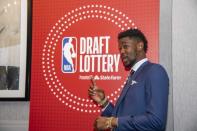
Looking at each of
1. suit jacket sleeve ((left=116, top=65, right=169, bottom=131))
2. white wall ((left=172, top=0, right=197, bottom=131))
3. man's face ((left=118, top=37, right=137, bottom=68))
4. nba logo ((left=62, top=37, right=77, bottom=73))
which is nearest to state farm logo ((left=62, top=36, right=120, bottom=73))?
nba logo ((left=62, top=37, right=77, bottom=73))

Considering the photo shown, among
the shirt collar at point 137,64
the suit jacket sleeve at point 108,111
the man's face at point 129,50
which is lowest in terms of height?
the suit jacket sleeve at point 108,111

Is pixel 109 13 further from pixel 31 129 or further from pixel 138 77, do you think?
pixel 31 129

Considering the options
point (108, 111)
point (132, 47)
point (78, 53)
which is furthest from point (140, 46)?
point (78, 53)

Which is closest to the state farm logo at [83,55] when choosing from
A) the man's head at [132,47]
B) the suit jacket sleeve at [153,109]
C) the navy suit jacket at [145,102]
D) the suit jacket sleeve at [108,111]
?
the suit jacket sleeve at [108,111]

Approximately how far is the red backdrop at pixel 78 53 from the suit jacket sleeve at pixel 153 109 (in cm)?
58

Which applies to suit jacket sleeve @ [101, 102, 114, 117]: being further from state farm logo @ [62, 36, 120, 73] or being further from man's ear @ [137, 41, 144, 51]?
man's ear @ [137, 41, 144, 51]

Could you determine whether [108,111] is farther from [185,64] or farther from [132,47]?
[185,64]

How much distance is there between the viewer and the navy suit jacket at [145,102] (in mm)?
1831

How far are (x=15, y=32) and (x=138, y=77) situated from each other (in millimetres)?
1338

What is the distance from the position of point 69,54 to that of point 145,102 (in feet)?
3.03

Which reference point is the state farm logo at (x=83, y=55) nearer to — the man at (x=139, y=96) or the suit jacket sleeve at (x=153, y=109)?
the man at (x=139, y=96)

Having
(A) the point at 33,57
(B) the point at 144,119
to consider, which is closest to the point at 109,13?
(A) the point at 33,57

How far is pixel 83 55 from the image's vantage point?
8.60 ft

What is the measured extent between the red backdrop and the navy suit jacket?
50 cm
